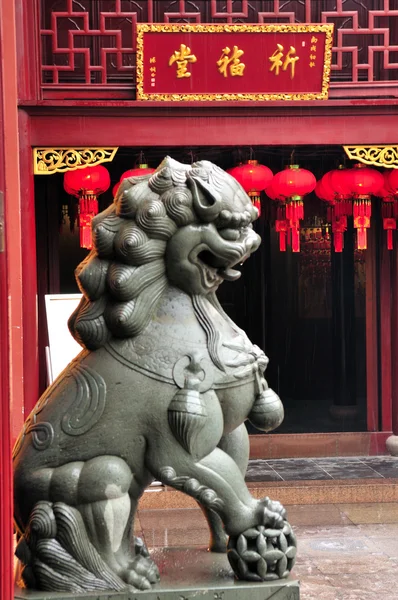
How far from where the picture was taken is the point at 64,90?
686 centimetres

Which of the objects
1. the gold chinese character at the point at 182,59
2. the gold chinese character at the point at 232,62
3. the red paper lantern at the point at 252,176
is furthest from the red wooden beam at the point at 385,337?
the gold chinese character at the point at 182,59

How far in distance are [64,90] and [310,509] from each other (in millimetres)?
3420

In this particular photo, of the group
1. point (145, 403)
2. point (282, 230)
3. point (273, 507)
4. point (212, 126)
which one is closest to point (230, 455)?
point (273, 507)

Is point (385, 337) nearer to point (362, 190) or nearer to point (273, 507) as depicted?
point (362, 190)

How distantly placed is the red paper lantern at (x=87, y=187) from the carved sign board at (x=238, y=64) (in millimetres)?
645

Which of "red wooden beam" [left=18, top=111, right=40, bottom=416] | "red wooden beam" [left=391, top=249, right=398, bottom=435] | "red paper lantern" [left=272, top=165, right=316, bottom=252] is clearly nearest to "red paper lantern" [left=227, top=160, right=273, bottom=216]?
"red paper lantern" [left=272, top=165, right=316, bottom=252]

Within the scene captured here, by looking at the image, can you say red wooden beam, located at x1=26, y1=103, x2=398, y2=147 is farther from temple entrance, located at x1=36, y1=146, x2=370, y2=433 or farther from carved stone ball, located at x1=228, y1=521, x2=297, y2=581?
carved stone ball, located at x1=228, y1=521, x2=297, y2=581

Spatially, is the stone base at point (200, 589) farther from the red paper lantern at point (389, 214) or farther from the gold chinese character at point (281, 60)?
the red paper lantern at point (389, 214)

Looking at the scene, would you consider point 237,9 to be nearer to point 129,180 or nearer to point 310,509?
point 310,509

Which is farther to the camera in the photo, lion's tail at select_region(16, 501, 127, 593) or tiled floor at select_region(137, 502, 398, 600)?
tiled floor at select_region(137, 502, 398, 600)

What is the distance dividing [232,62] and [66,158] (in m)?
1.37

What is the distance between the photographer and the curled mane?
2.34m

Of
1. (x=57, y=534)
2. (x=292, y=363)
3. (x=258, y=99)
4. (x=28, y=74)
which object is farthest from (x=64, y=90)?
(x=57, y=534)

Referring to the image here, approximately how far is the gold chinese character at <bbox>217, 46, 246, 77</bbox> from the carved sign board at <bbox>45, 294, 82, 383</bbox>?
1.99 metres
